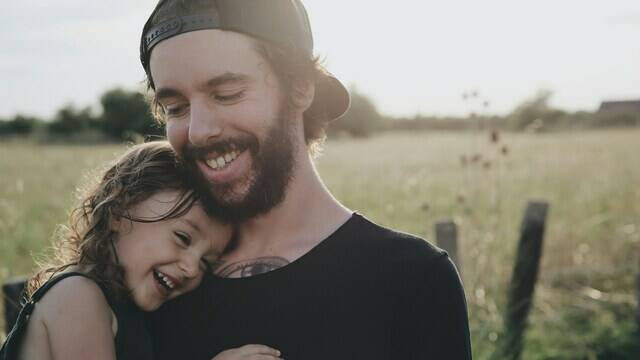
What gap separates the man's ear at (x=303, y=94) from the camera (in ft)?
7.43

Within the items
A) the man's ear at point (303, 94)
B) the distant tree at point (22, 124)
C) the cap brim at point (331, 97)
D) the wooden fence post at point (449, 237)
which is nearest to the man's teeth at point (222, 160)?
the man's ear at point (303, 94)

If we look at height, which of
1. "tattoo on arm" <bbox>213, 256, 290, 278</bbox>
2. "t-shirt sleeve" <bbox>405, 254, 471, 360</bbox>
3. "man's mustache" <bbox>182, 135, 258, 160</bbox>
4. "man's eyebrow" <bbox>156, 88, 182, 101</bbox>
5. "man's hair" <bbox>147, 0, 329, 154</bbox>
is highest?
"man's hair" <bbox>147, 0, 329, 154</bbox>

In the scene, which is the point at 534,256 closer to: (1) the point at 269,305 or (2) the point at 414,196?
(1) the point at 269,305

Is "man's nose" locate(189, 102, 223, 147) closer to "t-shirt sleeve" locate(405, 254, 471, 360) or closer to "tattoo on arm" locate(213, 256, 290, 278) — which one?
"tattoo on arm" locate(213, 256, 290, 278)

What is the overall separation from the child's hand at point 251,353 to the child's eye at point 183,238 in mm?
477

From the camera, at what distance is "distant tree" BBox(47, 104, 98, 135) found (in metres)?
47.0

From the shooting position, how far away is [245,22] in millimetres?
2055

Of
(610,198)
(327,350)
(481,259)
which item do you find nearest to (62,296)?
(327,350)

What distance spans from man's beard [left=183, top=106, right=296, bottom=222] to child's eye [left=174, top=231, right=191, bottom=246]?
12 centimetres

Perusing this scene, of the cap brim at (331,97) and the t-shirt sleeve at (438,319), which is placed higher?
the cap brim at (331,97)

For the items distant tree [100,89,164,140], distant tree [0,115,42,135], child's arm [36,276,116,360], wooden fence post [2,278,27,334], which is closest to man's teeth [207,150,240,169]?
child's arm [36,276,116,360]

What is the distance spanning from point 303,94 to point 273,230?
19.2 inches

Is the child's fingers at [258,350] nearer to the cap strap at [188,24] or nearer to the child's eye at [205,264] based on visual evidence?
the child's eye at [205,264]

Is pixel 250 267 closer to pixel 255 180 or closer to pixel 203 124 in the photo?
pixel 255 180
